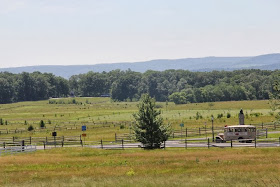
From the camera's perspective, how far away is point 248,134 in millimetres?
65062

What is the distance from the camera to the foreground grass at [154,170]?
32.7 meters

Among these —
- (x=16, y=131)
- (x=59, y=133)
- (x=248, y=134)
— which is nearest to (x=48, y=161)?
(x=248, y=134)

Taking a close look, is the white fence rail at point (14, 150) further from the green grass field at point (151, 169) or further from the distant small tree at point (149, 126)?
the distant small tree at point (149, 126)

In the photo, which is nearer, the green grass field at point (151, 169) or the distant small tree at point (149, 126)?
Result: the green grass field at point (151, 169)


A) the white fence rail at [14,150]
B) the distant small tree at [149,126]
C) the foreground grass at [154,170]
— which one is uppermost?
the distant small tree at [149,126]

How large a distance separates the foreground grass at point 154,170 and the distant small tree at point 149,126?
5.86 meters

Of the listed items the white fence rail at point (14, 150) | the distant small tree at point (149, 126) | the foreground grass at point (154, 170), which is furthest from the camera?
the distant small tree at point (149, 126)

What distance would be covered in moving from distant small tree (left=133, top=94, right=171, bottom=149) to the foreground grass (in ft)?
19.2

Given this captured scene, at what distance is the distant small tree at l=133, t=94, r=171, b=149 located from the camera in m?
58.8

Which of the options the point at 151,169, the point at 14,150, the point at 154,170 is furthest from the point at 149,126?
the point at 154,170

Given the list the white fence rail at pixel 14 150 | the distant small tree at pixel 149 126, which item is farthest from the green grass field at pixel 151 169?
the white fence rail at pixel 14 150

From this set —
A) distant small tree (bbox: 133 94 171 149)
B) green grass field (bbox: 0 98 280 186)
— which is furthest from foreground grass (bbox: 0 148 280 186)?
distant small tree (bbox: 133 94 171 149)

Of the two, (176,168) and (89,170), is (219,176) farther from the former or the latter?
(89,170)

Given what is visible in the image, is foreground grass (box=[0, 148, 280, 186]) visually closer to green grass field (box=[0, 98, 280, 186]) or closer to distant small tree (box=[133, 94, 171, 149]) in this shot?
green grass field (box=[0, 98, 280, 186])
